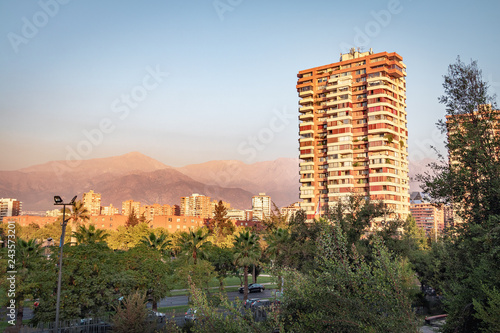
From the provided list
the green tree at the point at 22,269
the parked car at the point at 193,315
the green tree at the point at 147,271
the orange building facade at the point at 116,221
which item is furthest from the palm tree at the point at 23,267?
the orange building facade at the point at 116,221

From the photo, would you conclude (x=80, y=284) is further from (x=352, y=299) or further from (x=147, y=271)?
(x=352, y=299)

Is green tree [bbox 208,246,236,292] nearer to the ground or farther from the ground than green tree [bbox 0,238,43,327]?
nearer to the ground

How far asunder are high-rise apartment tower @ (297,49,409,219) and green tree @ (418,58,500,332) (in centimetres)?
6596

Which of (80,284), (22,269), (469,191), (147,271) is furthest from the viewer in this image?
(147,271)

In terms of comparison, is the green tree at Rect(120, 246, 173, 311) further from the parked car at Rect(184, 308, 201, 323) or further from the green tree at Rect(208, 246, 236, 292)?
the green tree at Rect(208, 246, 236, 292)

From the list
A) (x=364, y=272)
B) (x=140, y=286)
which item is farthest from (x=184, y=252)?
(x=364, y=272)

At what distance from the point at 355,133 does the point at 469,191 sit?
76054 millimetres

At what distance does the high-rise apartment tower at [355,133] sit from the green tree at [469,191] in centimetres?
6596

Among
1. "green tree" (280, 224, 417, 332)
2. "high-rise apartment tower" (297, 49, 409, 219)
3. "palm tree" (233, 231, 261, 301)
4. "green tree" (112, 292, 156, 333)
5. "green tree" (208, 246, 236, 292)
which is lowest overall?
"green tree" (208, 246, 236, 292)

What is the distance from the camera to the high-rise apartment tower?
3415 inches

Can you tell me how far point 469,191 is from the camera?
58.1ft

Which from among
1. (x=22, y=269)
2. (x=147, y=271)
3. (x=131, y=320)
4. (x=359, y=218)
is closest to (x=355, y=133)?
(x=359, y=218)

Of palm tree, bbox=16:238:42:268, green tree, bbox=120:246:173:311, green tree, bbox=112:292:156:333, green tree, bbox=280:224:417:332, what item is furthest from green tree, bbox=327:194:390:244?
palm tree, bbox=16:238:42:268

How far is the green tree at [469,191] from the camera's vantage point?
14.4 meters
